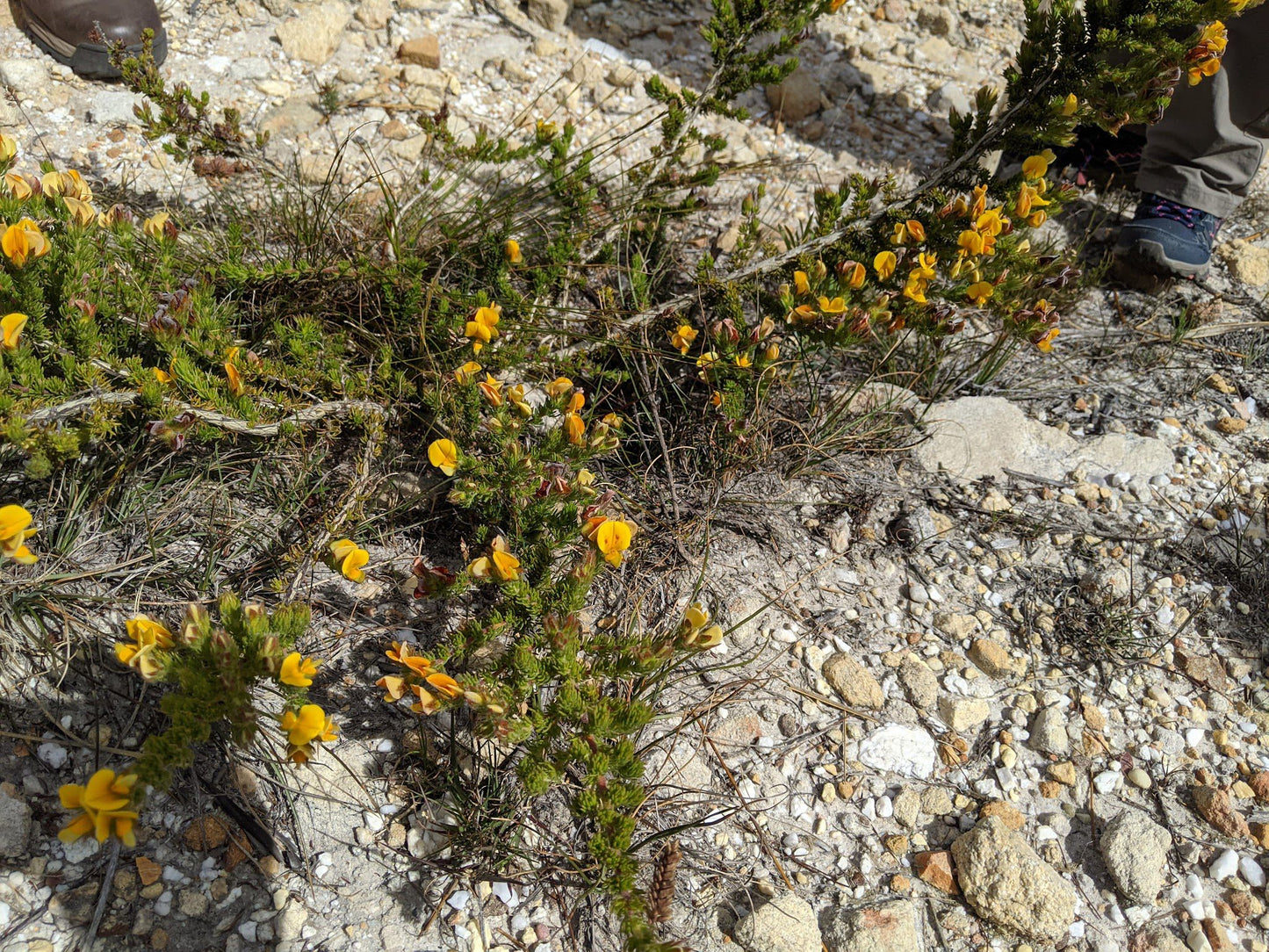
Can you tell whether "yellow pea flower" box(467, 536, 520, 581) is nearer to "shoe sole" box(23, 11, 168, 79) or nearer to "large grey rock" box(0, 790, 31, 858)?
"large grey rock" box(0, 790, 31, 858)

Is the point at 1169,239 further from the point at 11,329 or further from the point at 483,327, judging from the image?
the point at 11,329

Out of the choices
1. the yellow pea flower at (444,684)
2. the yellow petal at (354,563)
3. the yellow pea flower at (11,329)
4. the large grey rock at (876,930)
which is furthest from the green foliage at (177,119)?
the large grey rock at (876,930)

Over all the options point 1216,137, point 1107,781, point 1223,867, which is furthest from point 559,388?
point 1216,137

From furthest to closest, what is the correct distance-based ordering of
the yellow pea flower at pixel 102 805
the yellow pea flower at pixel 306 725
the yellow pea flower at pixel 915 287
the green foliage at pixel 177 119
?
the green foliage at pixel 177 119 → the yellow pea flower at pixel 915 287 → the yellow pea flower at pixel 306 725 → the yellow pea flower at pixel 102 805

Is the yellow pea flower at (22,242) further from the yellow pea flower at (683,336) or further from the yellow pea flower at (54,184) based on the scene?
the yellow pea flower at (683,336)

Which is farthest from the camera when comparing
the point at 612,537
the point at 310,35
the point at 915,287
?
the point at 310,35

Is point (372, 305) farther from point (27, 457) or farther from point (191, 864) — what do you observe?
point (191, 864)

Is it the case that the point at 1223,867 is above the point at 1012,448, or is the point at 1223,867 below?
below

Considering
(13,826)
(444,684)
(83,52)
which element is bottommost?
(13,826)
